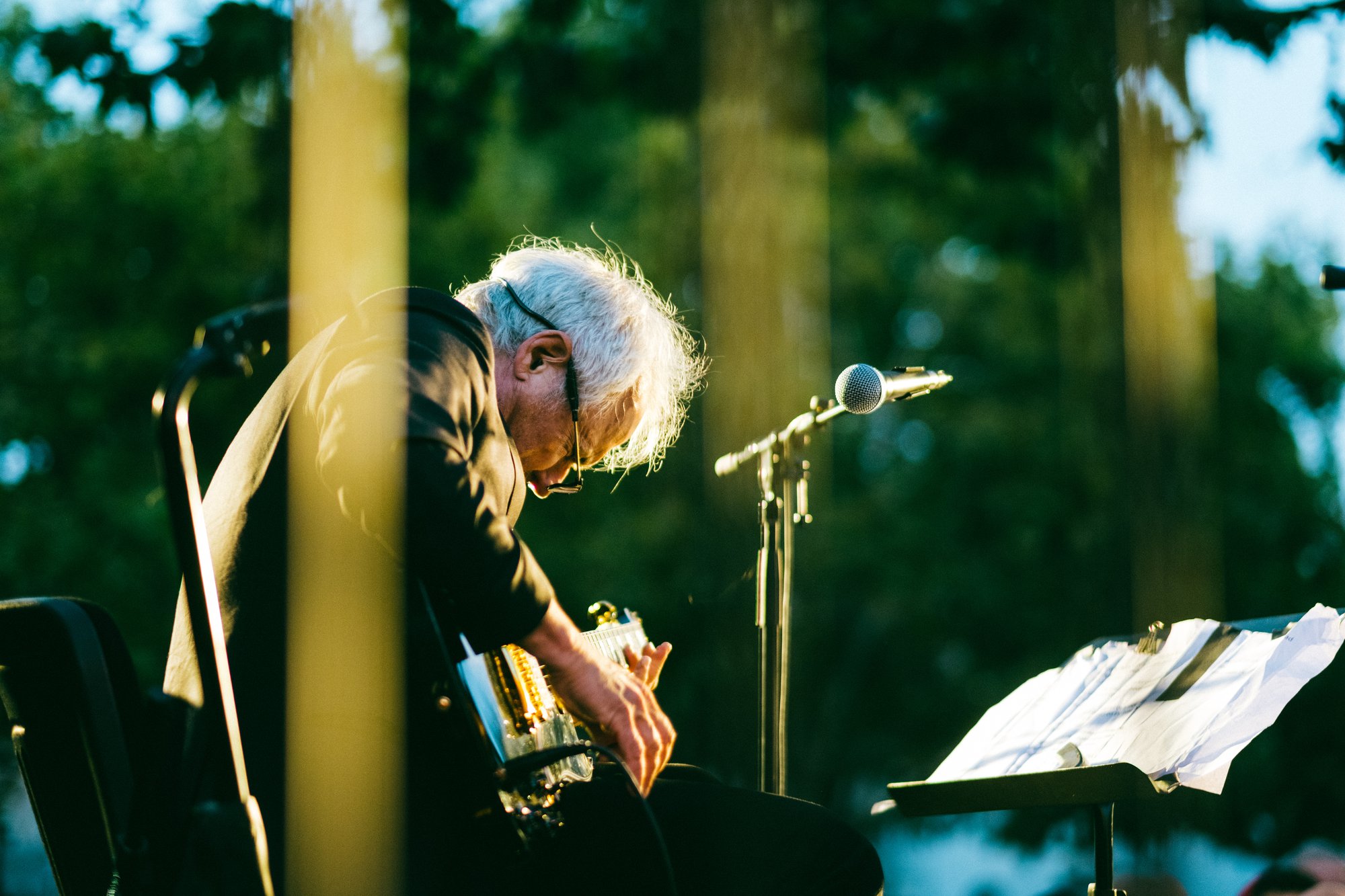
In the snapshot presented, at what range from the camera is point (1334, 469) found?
1230cm

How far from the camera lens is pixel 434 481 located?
4.85 feet

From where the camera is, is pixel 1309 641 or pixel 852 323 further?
pixel 852 323

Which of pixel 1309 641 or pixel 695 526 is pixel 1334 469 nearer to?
pixel 695 526

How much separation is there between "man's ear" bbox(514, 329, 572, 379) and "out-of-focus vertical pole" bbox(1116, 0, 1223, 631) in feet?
15.7

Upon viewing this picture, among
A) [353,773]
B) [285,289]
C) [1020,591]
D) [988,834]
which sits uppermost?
[285,289]

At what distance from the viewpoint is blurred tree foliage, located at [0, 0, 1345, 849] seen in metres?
6.60

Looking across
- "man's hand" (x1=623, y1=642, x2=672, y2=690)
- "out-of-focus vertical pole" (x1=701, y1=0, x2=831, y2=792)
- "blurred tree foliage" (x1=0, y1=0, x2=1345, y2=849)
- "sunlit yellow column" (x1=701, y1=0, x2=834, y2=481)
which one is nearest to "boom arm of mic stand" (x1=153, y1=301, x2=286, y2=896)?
"blurred tree foliage" (x1=0, y1=0, x2=1345, y2=849)

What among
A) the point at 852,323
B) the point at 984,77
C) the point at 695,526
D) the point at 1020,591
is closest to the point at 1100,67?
the point at 984,77

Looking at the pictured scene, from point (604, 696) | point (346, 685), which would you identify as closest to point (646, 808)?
point (604, 696)

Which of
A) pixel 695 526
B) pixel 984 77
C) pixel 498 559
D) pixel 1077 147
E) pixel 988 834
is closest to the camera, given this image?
pixel 498 559

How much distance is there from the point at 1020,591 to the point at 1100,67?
24.1 ft

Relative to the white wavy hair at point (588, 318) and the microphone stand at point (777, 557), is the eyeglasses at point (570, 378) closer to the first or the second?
the white wavy hair at point (588, 318)

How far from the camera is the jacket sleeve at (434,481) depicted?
148 cm

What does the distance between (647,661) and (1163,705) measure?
2.97ft
